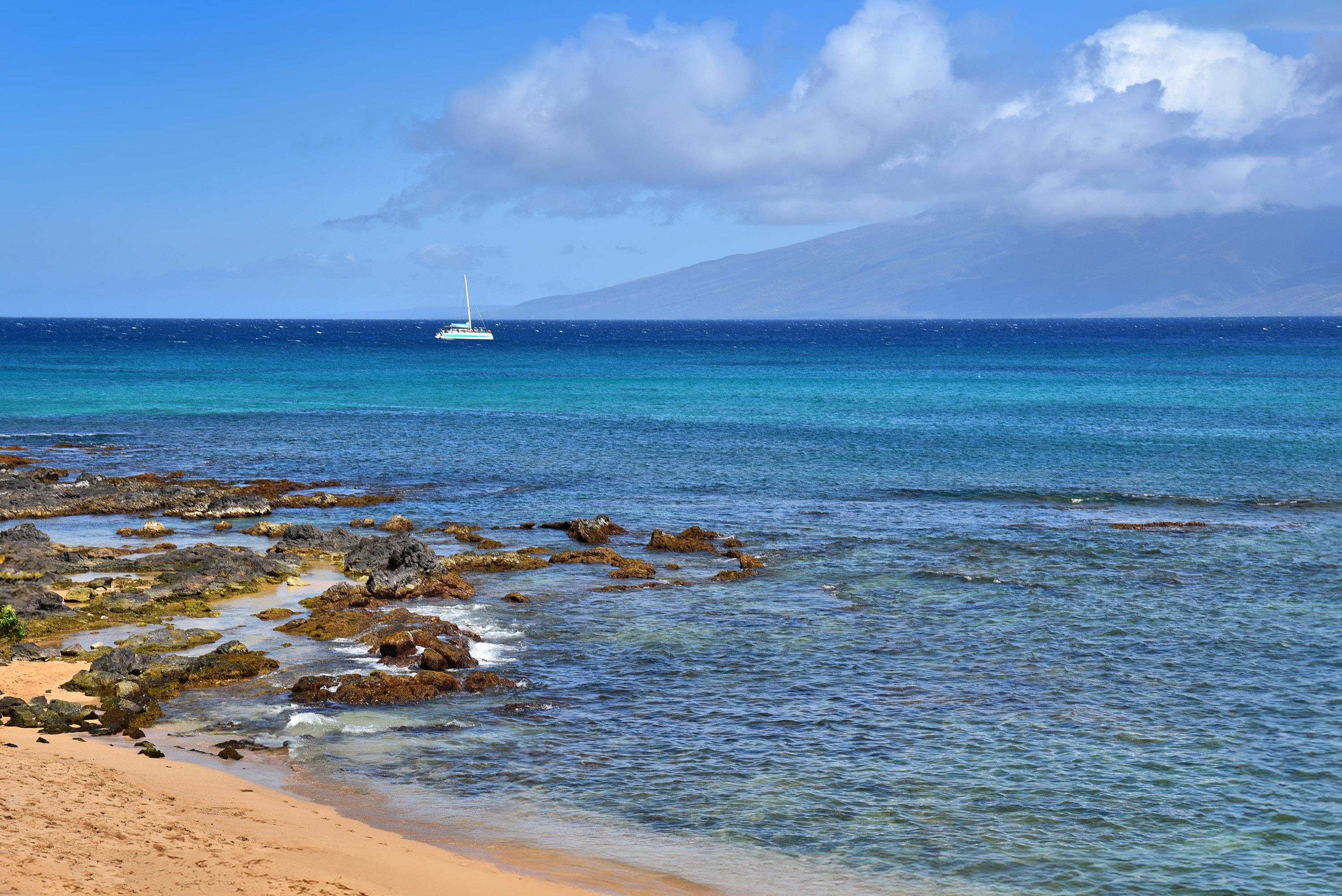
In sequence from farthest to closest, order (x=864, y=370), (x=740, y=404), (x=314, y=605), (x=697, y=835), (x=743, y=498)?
(x=864, y=370)
(x=740, y=404)
(x=743, y=498)
(x=314, y=605)
(x=697, y=835)

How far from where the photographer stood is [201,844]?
1485 centimetres

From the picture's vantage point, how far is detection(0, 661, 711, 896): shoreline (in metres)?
13.6

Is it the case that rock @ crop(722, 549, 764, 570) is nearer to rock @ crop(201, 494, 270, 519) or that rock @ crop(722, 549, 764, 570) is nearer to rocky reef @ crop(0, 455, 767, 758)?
rocky reef @ crop(0, 455, 767, 758)

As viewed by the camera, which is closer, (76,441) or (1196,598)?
(1196,598)

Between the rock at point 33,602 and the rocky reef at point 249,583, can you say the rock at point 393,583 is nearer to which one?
the rocky reef at point 249,583

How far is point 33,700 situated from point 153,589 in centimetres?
1010

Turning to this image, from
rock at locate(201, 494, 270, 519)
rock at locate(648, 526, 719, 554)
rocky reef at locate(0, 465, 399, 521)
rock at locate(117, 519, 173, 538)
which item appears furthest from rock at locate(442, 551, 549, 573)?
rocky reef at locate(0, 465, 399, 521)

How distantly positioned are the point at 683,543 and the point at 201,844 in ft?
76.7

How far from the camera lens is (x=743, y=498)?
4662cm

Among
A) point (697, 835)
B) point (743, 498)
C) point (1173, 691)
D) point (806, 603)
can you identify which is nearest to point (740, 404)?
point (743, 498)

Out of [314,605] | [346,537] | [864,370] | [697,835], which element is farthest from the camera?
[864,370]

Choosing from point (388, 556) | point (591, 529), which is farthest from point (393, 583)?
point (591, 529)

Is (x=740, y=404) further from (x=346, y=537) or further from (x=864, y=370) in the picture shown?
(x=346, y=537)

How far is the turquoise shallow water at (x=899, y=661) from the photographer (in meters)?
17.0
